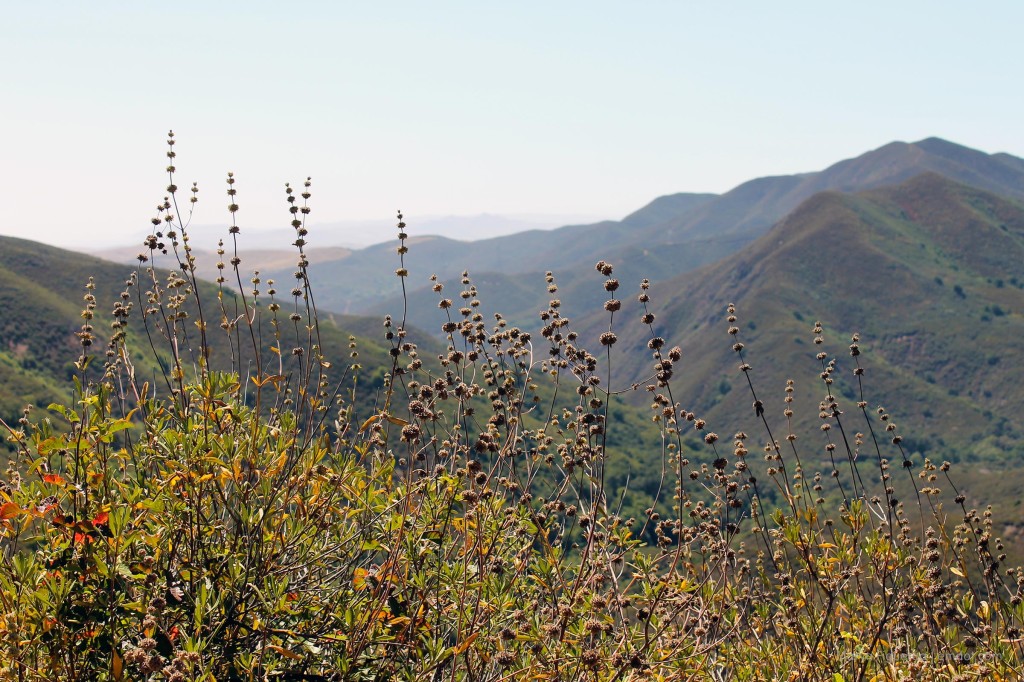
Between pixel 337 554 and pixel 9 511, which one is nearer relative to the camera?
pixel 9 511

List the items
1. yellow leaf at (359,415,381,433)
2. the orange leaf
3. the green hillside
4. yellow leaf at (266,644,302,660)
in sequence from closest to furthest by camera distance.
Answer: the orange leaf, yellow leaf at (266,644,302,660), yellow leaf at (359,415,381,433), the green hillside

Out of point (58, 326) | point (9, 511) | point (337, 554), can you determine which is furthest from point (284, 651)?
point (58, 326)

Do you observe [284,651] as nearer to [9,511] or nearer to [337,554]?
[337,554]

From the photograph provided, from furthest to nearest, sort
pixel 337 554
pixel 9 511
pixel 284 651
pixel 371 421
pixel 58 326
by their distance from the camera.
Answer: pixel 58 326, pixel 337 554, pixel 371 421, pixel 284 651, pixel 9 511

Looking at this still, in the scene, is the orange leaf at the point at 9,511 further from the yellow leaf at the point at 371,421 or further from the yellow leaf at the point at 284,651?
the yellow leaf at the point at 371,421

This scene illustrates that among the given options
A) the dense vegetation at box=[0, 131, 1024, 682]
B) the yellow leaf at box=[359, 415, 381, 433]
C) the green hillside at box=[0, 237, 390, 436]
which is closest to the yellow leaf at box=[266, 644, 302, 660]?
the dense vegetation at box=[0, 131, 1024, 682]

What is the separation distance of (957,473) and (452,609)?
114626 mm

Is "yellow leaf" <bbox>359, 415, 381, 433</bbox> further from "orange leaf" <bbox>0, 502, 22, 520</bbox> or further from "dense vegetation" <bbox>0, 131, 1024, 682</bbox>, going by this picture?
"orange leaf" <bbox>0, 502, 22, 520</bbox>

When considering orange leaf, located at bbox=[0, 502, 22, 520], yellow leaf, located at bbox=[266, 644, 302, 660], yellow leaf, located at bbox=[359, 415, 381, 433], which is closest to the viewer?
orange leaf, located at bbox=[0, 502, 22, 520]

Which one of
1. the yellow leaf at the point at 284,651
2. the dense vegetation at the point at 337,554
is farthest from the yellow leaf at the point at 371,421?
the yellow leaf at the point at 284,651

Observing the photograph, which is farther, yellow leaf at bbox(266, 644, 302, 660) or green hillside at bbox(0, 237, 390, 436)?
green hillside at bbox(0, 237, 390, 436)

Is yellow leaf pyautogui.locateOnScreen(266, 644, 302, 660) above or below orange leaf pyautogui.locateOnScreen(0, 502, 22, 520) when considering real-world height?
below

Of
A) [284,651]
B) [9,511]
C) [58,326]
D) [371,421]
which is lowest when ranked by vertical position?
[58,326]

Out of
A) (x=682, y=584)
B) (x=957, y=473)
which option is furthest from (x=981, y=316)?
(x=682, y=584)
